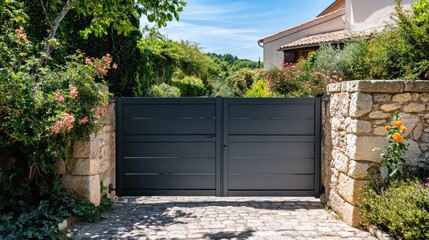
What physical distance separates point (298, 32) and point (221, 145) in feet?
52.8

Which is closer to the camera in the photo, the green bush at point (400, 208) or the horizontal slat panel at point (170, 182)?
the green bush at point (400, 208)

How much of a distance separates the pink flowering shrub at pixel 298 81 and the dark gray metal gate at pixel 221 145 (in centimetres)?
340

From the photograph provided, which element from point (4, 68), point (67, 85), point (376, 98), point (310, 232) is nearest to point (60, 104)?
point (67, 85)

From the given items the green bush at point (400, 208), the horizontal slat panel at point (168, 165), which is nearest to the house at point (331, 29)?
the horizontal slat panel at point (168, 165)

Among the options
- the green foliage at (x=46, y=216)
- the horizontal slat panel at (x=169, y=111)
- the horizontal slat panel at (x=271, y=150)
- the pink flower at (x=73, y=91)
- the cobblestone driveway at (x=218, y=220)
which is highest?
the pink flower at (x=73, y=91)

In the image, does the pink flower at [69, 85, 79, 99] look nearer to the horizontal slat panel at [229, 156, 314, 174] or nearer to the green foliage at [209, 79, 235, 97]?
the horizontal slat panel at [229, 156, 314, 174]

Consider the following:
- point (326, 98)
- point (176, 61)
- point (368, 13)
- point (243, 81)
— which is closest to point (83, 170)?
point (326, 98)

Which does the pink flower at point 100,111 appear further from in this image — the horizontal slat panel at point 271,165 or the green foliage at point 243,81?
the green foliage at point 243,81

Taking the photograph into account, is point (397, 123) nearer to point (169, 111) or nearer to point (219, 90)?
point (169, 111)

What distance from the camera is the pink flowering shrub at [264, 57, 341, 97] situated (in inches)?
376

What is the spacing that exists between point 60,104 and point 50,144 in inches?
21.3

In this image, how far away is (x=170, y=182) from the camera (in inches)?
247

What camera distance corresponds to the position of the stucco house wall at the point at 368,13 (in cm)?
1401

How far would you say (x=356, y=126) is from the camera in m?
4.75
